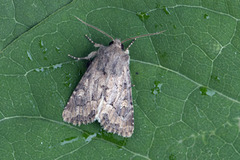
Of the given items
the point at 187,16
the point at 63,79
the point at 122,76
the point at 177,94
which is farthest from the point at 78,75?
the point at 187,16

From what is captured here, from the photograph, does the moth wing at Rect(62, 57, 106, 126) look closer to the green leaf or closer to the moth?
the moth

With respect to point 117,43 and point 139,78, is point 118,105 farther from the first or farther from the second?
point 117,43

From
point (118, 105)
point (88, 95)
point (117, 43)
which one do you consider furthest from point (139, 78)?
point (88, 95)

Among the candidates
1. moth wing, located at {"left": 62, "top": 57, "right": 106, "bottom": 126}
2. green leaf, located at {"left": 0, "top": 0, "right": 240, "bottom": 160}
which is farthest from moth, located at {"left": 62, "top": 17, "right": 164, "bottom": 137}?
green leaf, located at {"left": 0, "top": 0, "right": 240, "bottom": 160}

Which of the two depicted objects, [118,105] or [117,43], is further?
[118,105]

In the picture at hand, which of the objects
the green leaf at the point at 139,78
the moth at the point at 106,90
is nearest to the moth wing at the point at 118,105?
the moth at the point at 106,90

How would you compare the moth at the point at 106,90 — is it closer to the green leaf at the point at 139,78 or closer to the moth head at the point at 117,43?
the moth head at the point at 117,43
